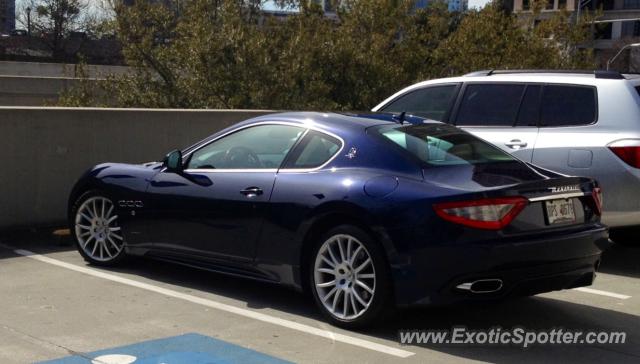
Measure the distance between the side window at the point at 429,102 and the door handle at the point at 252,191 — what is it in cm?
322

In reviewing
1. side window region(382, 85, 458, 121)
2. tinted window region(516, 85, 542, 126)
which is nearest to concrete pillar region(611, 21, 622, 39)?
side window region(382, 85, 458, 121)

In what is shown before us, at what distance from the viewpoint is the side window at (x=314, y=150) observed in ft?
20.4

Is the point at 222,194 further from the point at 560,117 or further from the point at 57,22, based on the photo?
the point at 57,22

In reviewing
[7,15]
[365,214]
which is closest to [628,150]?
[365,214]

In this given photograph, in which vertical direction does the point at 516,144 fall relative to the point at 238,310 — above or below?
above

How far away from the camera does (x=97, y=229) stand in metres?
7.67

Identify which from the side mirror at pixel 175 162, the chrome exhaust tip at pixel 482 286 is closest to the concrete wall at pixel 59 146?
the side mirror at pixel 175 162

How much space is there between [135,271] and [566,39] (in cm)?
1742

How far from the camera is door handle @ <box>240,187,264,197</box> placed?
6351 mm

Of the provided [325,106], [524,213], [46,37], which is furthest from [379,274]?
[46,37]

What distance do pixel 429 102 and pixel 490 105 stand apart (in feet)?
2.44

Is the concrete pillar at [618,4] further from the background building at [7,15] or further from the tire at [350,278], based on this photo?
the tire at [350,278]

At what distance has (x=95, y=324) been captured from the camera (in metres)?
5.86

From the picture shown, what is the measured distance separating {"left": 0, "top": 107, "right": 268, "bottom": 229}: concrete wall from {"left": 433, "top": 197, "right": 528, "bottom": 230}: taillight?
551 cm
